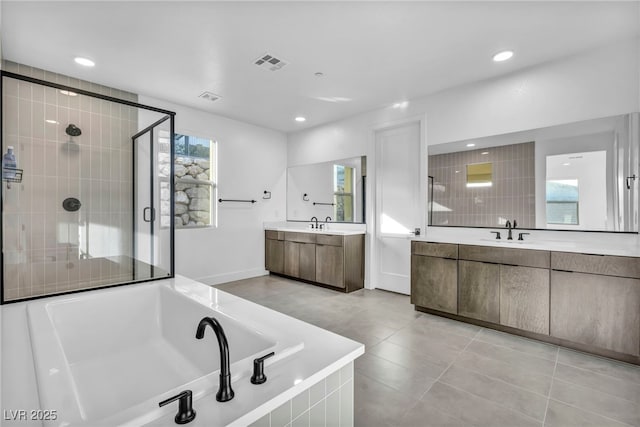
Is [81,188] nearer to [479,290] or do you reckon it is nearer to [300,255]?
[300,255]

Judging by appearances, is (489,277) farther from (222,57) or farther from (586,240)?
(222,57)

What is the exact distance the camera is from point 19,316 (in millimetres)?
1559

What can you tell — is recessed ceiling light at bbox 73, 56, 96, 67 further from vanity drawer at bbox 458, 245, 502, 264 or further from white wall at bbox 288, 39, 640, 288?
vanity drawer at bbox 458, 245, 502, 264

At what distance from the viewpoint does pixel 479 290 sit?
266 cm

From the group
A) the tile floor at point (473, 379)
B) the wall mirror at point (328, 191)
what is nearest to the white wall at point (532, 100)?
the wall mirror at point (328, 191)

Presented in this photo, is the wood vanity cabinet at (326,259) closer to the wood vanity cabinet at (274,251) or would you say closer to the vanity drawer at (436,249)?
the wood vanity cabinet at (274,251)

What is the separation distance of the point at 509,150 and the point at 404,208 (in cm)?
131

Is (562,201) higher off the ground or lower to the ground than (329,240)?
higher

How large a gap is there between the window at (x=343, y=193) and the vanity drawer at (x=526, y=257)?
2.18 meters

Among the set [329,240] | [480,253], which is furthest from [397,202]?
[480,253]

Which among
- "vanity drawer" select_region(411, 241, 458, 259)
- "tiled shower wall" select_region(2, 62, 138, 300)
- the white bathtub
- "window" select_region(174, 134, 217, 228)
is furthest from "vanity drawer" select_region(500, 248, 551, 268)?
"window" select_region(174, 134, 217, 228)

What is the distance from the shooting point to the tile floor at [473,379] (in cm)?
155

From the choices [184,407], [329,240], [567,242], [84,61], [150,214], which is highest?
[84,61]

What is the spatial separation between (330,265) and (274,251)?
119 centimetres
